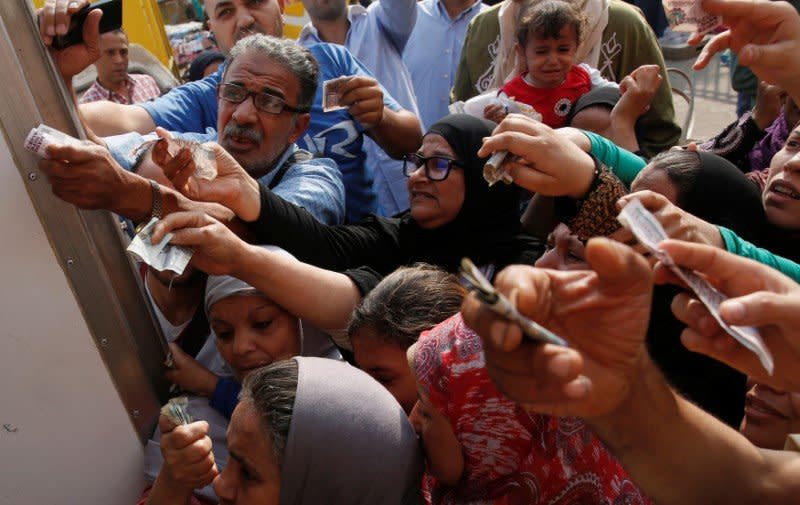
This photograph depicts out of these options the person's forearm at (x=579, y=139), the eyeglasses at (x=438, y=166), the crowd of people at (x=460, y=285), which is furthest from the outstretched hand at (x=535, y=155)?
the eyeglasses at (x=438, y=166)

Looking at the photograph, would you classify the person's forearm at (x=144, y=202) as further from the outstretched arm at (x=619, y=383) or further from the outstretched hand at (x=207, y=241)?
the outstretched arm at (x=619, y=383)

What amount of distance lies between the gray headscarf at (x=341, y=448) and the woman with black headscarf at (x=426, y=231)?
51 centimetres

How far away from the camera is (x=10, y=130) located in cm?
149

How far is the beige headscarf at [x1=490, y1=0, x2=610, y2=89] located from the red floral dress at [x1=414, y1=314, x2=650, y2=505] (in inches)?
92.6

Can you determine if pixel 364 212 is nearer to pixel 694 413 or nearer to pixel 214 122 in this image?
pixel 214 122

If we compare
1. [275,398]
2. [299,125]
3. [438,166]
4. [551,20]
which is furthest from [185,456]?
[551,20]

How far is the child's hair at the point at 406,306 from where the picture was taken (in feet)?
6.11

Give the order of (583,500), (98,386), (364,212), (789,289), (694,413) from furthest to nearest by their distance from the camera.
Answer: (364,212), (98,386), (583,500), (694,413), (789,289)

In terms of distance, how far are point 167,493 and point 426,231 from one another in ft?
4.15

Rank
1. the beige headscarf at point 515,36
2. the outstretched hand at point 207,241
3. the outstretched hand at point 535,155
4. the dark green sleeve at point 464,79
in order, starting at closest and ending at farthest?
the outstretched hand at point 207,241 < the outstretched hand at point 535,155 < the beige headscarf at point 515,36 < the dark green sleeve at point 464,79

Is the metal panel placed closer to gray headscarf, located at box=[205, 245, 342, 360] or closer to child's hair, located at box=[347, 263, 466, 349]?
gray headscarf, located at box=[205, 245, 342, 360]

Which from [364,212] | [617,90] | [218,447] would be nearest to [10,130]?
[218,447]

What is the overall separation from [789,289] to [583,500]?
63 centimetres

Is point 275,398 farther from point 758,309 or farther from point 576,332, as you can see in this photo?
point 758,309
